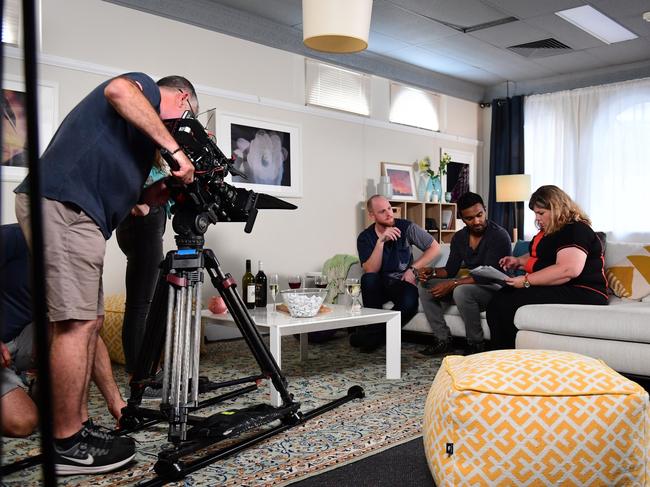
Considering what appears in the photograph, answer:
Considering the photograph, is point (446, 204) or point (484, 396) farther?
point (446, 204)

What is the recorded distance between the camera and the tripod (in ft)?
6.24

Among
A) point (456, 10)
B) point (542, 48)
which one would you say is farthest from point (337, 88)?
point (542, 48)

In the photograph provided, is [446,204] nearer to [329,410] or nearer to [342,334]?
[342,334]

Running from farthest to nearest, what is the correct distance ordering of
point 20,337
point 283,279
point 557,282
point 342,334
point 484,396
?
1. point 283,279
2. point 342,334
3. point 557,282
4. point 20,337
5. point 484,396

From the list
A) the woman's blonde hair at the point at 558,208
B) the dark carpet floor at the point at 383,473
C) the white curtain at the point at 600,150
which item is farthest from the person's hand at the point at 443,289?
the white curtain at the point at 600,150

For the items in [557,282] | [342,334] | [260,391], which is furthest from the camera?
[342,334]

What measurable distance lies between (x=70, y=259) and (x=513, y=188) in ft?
17.7

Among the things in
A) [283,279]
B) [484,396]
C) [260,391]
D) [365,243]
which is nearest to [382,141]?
[283,279]

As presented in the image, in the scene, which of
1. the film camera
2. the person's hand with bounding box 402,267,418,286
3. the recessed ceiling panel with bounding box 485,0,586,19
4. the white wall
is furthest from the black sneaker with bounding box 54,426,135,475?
the recessed ceiling panel with bounding box 485,0,586,19

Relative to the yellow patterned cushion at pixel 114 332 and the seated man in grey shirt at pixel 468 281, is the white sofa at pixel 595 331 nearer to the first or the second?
→ the seated man in grey shirt at pixel 468 281

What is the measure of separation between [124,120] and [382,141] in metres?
4.41

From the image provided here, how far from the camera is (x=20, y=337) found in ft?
6.69

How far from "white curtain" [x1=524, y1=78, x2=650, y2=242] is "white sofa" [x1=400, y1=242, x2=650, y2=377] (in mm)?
3357

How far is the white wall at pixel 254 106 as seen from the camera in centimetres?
405
